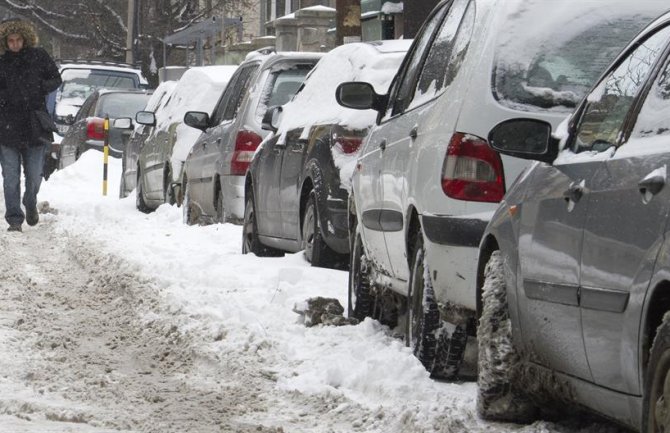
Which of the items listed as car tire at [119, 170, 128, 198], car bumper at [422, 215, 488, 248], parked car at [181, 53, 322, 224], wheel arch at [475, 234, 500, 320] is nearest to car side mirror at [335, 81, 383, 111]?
car bumper at [422, 215, 488, 248]

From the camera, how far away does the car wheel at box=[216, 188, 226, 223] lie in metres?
14.8

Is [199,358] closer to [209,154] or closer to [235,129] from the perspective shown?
[235,129]

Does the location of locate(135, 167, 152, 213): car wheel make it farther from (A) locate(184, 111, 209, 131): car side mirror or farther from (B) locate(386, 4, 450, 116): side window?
(B) locate(386, 4, 450, 116): side window

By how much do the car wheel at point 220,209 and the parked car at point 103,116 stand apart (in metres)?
9.68

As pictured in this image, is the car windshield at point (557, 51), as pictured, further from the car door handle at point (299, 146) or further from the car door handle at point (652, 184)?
the car door handle at point (299, 146)

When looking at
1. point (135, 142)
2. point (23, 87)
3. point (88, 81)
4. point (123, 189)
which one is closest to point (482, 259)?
point (23, 87)

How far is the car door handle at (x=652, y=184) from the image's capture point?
13.8ft

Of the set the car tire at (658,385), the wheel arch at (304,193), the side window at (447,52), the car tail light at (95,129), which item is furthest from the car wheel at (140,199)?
the car tire at (658,385)

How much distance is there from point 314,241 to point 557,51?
Result: 424 cm

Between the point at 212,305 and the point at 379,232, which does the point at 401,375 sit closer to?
the point at 379,232

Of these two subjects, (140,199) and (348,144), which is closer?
(348,144)

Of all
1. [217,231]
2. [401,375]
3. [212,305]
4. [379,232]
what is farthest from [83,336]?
[217,231]

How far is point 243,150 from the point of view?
13.7 meters

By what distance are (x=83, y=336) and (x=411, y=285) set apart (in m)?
2.11
